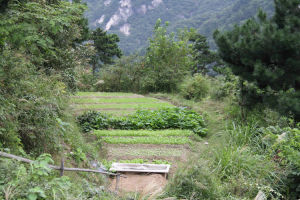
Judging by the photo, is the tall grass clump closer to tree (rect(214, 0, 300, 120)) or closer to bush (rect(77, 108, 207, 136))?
tree (rect(214, 0, 300, 120))

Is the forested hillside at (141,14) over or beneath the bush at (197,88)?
over

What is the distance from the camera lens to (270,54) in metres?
7.36

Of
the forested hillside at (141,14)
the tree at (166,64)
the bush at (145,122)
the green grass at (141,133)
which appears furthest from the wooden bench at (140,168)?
the forested hillside at (141,14)

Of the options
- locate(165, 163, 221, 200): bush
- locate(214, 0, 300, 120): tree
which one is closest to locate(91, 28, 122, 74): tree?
locate(214, 0, 300, 120): tree

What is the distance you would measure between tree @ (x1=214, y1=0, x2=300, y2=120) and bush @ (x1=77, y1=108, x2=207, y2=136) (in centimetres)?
190

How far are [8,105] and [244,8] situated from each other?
42.1 metres

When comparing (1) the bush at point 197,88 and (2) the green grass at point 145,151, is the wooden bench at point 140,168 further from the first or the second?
(1) the bush at point 197,88

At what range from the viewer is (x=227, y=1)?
2443 inches

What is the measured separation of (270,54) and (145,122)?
411cm

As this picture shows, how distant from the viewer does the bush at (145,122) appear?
904 cm

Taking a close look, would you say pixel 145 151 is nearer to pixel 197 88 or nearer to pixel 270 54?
pixel 270 54

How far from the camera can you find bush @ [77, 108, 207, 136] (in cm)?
904

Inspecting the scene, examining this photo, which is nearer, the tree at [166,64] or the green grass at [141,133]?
the green grass at [141,133]

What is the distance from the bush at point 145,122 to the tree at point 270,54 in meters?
1.90
